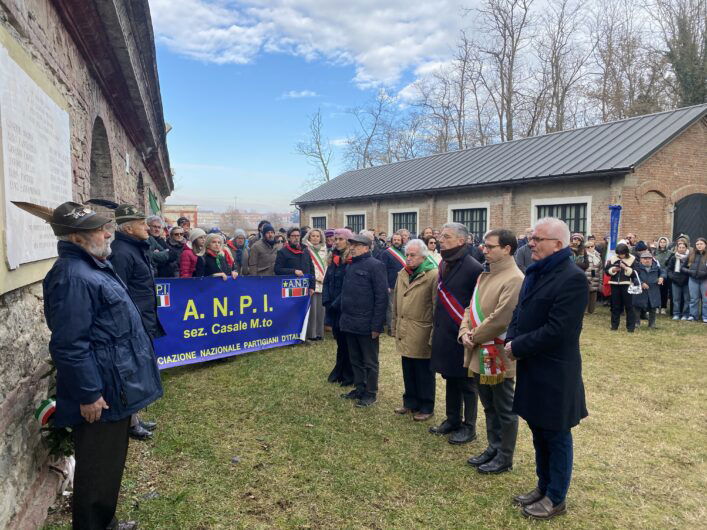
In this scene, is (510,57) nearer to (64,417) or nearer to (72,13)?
(72,13)

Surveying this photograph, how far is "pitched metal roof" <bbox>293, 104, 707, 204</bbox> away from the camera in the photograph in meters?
14.9

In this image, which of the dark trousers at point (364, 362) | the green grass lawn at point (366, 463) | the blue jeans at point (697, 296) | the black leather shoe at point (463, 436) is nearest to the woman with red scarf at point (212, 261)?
the green grass lawn at point (366, 463)

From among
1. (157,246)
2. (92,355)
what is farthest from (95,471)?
(157,246)

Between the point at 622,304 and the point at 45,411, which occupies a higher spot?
the point at 45,411

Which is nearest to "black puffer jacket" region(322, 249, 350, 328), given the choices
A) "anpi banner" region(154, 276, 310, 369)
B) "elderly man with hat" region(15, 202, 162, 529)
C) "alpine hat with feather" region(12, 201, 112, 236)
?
"anpi banner" region(154, 276, 310, 369)

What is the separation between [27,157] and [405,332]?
3545mm

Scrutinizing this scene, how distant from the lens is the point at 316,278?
830 centimetres

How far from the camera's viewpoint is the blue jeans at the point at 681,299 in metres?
11.0

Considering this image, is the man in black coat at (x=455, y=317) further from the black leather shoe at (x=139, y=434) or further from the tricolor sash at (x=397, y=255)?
the tricolor sash at (x=397, y=255)

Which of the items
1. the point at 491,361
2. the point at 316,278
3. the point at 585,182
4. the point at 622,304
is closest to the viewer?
the point at 491,361

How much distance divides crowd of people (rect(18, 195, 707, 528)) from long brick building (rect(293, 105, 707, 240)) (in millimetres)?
12074

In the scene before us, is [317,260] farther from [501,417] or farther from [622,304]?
[622,304]

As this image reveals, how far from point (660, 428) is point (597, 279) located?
7747 mm

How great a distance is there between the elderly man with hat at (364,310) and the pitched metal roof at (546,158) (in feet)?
39.2
